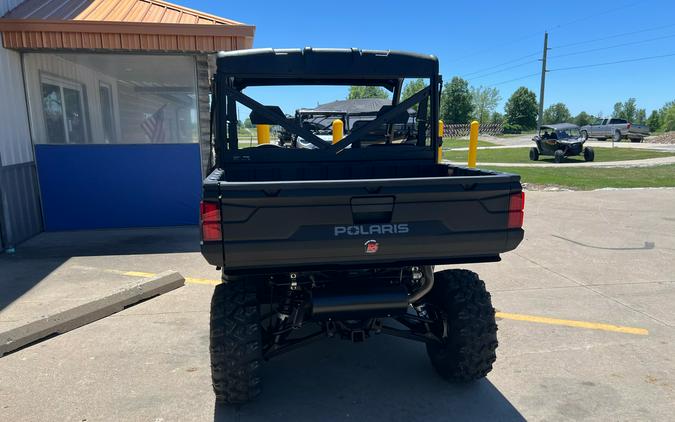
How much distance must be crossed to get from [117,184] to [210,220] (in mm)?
6576

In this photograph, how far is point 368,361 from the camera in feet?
12.0

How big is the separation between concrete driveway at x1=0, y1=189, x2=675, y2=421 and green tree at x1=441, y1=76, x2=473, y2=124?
213 feet

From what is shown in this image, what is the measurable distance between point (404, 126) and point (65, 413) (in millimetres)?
3183

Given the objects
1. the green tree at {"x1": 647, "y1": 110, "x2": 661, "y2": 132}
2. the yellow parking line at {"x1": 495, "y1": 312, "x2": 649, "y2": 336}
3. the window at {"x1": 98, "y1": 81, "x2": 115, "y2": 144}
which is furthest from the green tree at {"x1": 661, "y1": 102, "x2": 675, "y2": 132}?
the window at {"x1": 98, "y1": 81, "x2": 115, "y2": 144}

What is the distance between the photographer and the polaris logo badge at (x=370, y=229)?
256 centimetres

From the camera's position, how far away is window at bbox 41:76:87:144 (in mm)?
8008

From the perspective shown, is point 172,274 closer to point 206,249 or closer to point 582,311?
point 206,249

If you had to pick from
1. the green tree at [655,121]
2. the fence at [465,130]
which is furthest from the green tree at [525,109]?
the green tree at [655,121]

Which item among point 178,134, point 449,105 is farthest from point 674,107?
point 178,134

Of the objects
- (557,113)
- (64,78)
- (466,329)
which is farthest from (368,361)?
(557,113)

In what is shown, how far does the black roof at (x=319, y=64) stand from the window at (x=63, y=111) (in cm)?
614

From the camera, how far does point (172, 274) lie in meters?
5.33

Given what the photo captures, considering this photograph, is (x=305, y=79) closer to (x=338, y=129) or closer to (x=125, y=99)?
(x=338, y=129)

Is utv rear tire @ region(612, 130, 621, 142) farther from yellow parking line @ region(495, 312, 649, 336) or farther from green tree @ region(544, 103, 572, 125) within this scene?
green tree @ region(544, 103, 572, 125)
